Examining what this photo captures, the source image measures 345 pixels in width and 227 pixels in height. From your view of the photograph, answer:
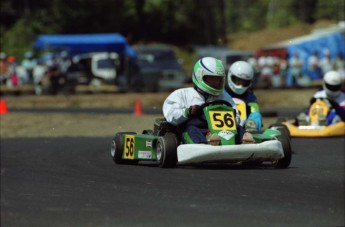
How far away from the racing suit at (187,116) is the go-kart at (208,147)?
12cm

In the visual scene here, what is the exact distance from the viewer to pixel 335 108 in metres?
16.0

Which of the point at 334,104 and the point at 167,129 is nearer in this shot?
the point at 167,129

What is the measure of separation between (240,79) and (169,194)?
15.9 ft

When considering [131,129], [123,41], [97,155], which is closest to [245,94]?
[97,155]

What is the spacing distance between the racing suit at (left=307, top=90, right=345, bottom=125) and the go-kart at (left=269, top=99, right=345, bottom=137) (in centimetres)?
7

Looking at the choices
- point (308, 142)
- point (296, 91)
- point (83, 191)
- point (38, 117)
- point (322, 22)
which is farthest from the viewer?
point (322, 22)

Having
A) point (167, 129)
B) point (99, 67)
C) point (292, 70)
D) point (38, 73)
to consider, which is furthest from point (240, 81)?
point (99, 67)

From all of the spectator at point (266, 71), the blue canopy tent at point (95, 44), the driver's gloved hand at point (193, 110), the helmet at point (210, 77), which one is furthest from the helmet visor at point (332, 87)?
the spectator at point (266, 71)

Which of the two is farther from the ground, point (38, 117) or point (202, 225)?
point (202, 225)

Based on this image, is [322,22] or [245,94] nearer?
[245,94]

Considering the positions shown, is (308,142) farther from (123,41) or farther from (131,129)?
(123,41)

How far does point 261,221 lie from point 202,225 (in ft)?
1.45

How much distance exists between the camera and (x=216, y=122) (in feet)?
34.8

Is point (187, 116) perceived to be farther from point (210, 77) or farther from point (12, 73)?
point (12, 73)
